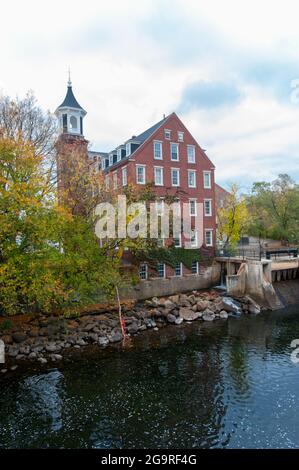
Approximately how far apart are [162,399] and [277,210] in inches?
1526

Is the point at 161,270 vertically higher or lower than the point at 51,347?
higher

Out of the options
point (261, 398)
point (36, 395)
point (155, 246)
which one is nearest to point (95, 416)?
point (36, 395)

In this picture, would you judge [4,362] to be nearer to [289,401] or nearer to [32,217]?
[32,217]

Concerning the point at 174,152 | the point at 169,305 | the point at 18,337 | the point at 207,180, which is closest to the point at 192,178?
the point at 207,180

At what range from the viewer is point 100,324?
73.3 ft

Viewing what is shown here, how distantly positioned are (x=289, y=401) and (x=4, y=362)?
14296 millimetres

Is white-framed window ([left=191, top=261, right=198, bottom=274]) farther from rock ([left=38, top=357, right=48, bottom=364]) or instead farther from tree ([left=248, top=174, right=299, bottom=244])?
rock ([left=38, top=357, right=48, bottom=364])

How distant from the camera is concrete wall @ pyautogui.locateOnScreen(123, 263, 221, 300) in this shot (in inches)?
1150

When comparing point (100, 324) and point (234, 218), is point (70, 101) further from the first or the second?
point (100, 324)

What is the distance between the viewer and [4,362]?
17234 millimetres

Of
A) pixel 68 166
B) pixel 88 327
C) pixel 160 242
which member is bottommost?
pixel 88 327

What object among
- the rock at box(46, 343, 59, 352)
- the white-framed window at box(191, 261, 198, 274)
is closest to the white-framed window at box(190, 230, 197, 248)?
the white-framed window at box(191, 261, 198, 274)

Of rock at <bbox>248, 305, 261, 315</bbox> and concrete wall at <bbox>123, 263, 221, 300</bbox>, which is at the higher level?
concrete wall at <bbox>123, 263, 221, 300</bbox>

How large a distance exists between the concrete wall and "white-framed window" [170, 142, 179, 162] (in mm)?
12208
